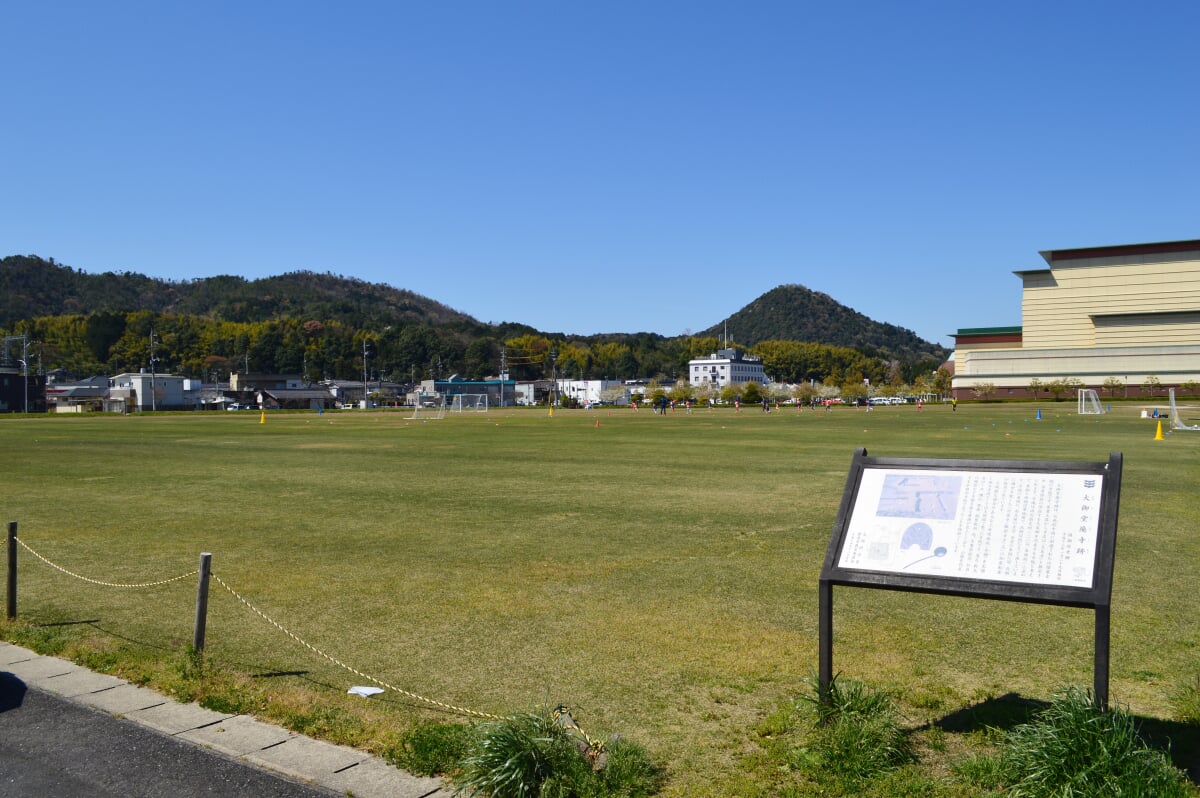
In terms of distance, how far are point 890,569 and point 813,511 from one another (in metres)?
11.1

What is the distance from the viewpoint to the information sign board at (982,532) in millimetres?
4805

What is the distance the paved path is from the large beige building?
117 metres

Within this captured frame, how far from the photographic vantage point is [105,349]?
177500mm

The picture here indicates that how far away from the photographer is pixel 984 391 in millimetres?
113625

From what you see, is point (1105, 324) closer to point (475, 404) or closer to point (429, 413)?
point (475, 404)

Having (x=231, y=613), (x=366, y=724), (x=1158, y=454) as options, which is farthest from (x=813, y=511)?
(x=1158, y=454)

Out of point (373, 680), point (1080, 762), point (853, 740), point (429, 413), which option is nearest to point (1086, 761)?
point (1080, 762)

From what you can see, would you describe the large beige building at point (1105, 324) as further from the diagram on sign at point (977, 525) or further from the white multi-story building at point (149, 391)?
the diagram on sign at point (977, 525)

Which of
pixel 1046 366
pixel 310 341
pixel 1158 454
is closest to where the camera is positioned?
pixel 1158 454

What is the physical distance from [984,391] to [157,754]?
396 feet

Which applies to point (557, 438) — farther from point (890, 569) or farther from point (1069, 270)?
point (1069, 270)

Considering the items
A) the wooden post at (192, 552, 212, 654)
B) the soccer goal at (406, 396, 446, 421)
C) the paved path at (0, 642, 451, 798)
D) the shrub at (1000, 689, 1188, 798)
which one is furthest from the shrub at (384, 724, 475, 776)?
the soccer goal at (406, 396, 446, 421)

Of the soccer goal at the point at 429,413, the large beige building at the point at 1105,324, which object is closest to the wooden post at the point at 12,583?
the soccer goal at the point at 429,413

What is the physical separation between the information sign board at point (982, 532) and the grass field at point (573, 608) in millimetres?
1399
